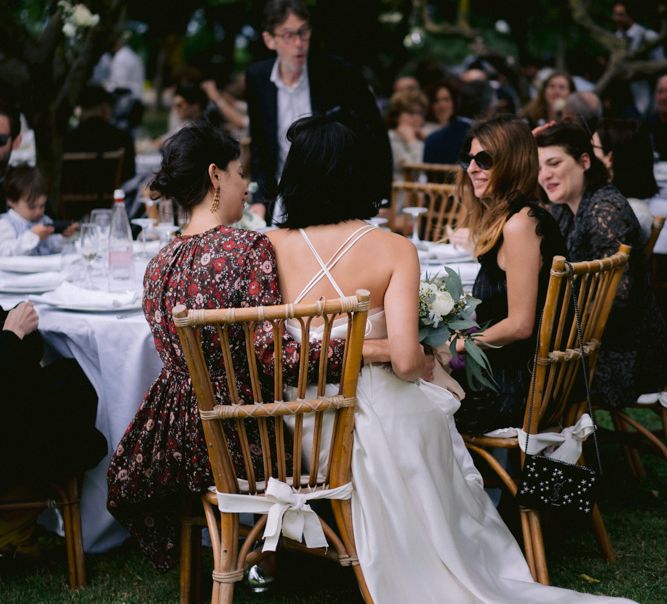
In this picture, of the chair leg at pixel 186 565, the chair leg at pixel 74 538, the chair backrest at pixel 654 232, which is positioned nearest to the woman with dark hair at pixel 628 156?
the chair backrest at pixel 654 232

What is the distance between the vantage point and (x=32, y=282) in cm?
344

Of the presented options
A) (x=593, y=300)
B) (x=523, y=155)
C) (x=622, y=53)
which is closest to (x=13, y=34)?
(x=523, y=155)

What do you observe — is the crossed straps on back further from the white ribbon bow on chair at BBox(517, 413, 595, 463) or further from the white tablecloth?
the white ribbon bow on chair at BBox(517, 413, 595, 463)

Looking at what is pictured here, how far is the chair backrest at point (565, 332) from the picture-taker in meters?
2.71

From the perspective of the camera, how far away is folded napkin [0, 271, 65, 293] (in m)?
3.39

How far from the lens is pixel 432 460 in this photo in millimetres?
2551

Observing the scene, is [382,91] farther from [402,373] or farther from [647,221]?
[402,373]

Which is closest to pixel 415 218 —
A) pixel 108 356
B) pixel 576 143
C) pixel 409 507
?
pixel 576 143

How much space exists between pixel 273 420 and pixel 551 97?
636cm

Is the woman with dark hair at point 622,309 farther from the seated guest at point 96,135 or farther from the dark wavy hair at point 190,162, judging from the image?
the seated guest at point 96,135

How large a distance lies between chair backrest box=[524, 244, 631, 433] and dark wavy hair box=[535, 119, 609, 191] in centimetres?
79

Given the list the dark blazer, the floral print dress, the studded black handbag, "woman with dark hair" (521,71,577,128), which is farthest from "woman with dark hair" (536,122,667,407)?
"woman with dark hair" (521,71,577,128)

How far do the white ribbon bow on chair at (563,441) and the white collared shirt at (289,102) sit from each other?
8.89ft

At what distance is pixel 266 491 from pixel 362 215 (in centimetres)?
75
